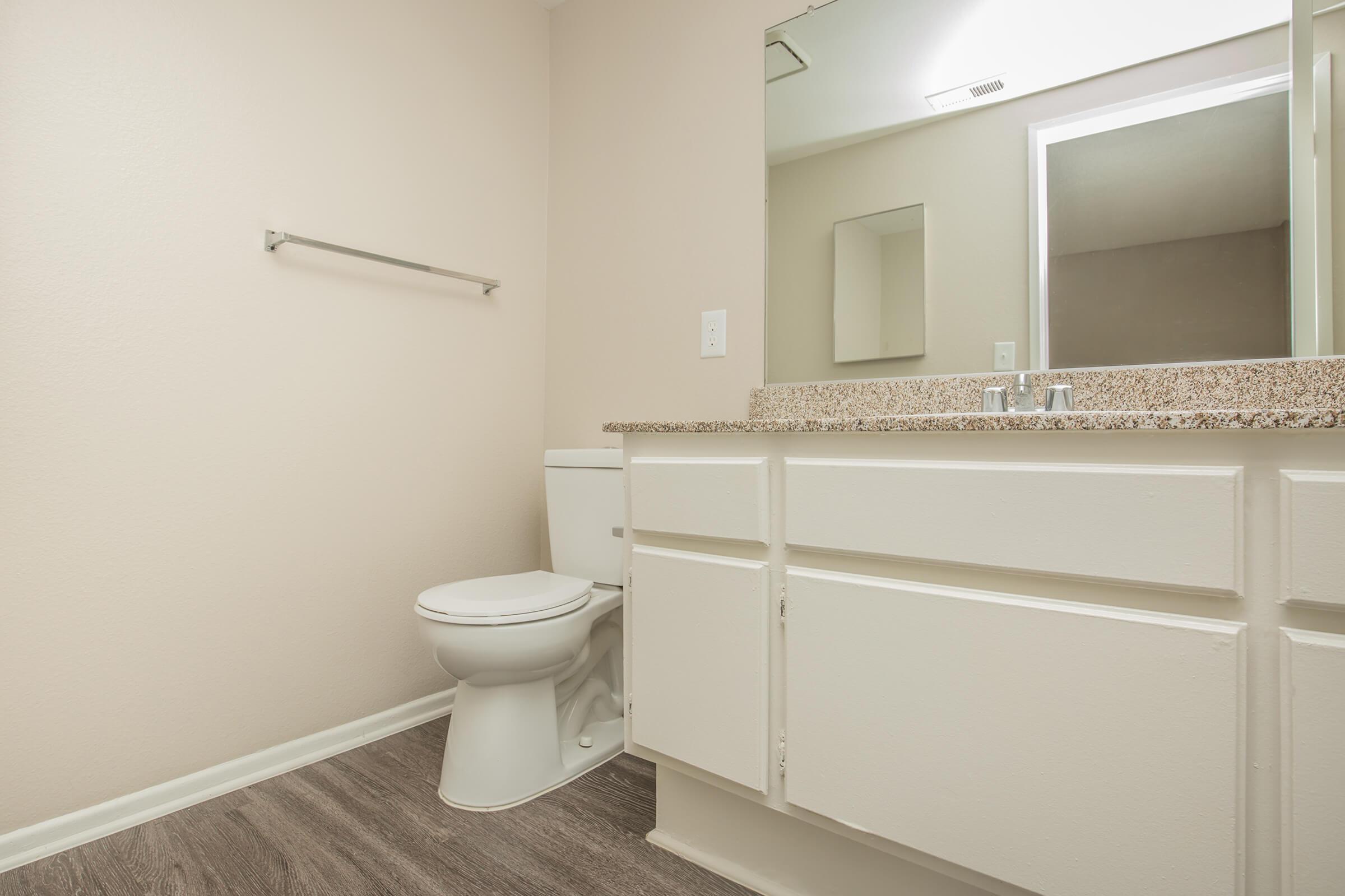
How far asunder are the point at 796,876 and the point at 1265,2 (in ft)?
5.44

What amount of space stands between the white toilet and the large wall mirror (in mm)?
619

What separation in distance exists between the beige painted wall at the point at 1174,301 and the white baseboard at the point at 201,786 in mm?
1797

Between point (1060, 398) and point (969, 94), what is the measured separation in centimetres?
→ 67

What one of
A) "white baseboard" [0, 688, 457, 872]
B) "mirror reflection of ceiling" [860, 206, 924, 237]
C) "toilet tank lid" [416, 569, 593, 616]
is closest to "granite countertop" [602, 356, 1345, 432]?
"mirror reflection of ceiling" [860, 206, 924, 237]

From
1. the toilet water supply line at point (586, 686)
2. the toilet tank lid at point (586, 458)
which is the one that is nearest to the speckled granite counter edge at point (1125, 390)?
the toilet tank lid at point (586, 458)

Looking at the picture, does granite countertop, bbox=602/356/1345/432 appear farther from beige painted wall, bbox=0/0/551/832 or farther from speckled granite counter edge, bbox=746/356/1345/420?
beige painted wall, bbox=0/0/551/832

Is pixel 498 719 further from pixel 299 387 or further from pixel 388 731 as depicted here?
pixel 299 387

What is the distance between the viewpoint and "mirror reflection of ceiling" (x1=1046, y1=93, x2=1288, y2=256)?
1.13 m

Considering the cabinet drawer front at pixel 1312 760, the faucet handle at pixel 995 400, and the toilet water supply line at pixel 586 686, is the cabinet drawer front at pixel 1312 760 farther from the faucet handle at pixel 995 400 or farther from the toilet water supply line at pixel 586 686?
the toilet water supply line at pixel 586 686

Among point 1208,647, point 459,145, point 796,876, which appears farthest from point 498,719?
point 459,145

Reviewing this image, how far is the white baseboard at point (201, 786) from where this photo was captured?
4.16ft

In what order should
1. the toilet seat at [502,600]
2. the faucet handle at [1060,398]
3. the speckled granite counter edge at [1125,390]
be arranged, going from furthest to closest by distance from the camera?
the toilet seat at [502,600]
the faucet handle at [1060,398]
the speckled granite counter edge at [1125,390]

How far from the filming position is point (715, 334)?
5.83 feet

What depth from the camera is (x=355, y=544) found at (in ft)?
5.78
